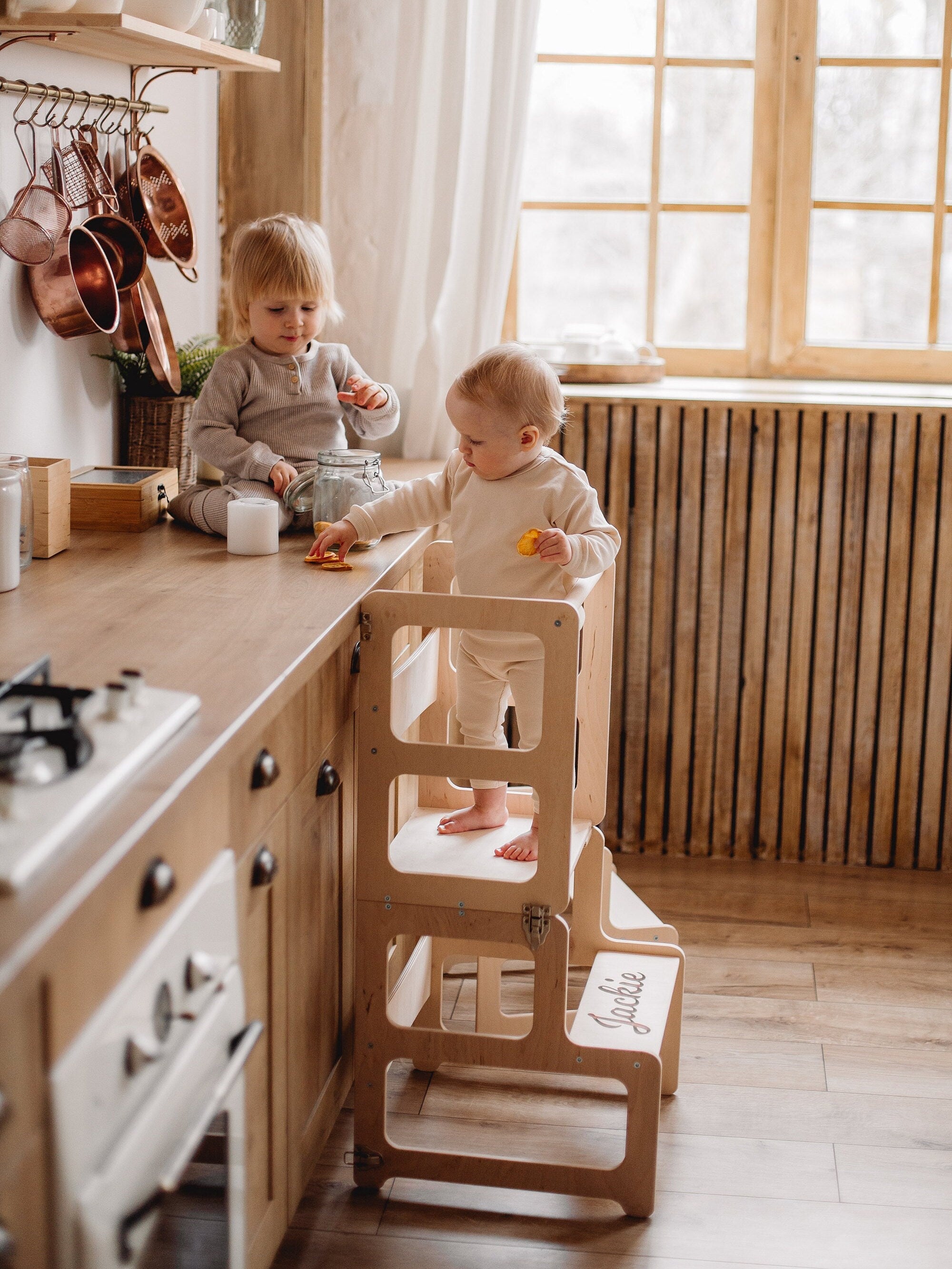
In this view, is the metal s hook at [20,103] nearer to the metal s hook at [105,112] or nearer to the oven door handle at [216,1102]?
the metal s hook at [105,112]

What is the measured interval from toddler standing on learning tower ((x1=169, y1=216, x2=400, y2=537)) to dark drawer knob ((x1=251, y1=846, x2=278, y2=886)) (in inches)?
31.3

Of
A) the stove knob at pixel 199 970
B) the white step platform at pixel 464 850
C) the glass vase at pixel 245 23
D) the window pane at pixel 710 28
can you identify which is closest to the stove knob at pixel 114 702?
the stove knob at pixel 199 970

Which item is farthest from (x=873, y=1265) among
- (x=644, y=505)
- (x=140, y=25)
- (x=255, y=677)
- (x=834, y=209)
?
(x=834, y=209)

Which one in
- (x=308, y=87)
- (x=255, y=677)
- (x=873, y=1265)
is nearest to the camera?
(x=255, y=677)

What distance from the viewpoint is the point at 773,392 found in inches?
119

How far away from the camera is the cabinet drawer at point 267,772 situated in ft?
4.61

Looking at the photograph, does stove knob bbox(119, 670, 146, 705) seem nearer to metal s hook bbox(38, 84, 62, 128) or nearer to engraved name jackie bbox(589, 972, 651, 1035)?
engraved name jackie bbox(589, 972, 651, 1035)

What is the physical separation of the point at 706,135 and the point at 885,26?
437mm

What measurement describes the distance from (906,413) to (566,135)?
0.99 meters

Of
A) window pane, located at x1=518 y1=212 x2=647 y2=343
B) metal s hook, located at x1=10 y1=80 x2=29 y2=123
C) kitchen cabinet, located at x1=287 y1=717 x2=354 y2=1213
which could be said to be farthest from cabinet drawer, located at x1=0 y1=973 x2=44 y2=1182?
window pane, located at x1=518 y1=212 x2=647 y2=343

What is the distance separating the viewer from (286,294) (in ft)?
7.20

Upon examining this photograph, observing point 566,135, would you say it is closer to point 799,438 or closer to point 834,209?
point 834,209

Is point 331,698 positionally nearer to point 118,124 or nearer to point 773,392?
point 118,124

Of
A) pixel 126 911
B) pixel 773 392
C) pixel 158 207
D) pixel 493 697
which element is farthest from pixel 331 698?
pixel 773 392
